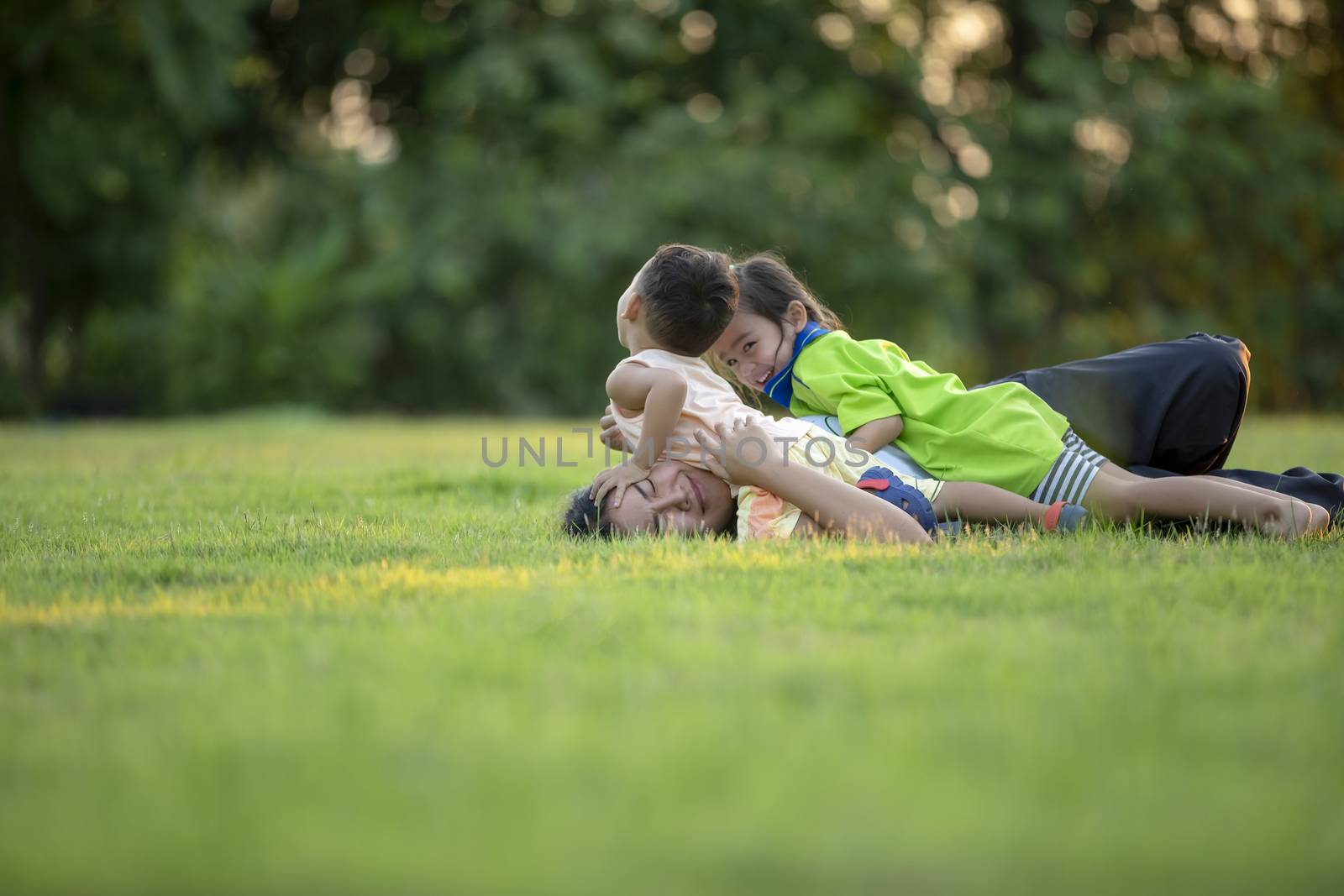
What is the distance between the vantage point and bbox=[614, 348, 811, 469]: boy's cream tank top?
13.5ft

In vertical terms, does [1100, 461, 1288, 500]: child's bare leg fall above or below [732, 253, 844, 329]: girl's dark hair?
below

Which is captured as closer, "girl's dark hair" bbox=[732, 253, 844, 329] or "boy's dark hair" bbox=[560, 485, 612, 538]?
"boy's dark hair" bbox=[560, 485, 612, 538]

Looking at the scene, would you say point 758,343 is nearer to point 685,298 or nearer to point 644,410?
point 685,298

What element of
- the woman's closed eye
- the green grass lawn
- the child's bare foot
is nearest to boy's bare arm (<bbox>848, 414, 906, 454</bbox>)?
the woman's closed eye

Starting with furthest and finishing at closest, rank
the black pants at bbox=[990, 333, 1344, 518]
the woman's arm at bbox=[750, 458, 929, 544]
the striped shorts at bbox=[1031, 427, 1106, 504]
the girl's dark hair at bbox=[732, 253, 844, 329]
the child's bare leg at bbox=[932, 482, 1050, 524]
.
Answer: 1. the girl's dark hair at bbox=[732, 253, 844, 329]
2. the black pants at bbox=[990, 333, 1344, 518]
3. the striped shorts at bbox=[1031, 427, 1106, 504]
4. the child's bare leg at bbox=[932, 482, 1050, 524]
5. the woman's arm at bbox=[750, 458, 929, 544]

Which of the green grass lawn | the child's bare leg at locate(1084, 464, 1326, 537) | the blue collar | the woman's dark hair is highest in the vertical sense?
the blue collar

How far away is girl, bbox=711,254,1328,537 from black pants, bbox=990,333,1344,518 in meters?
0.31

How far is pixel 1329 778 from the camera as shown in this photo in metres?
1.72

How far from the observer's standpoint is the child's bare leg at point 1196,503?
3.85 metres

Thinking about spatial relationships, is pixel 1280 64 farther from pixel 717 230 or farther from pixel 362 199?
pixel 362 199

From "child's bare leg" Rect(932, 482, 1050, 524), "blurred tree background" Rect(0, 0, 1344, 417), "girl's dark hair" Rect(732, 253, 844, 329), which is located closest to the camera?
"child's bare leg" Rect(932, 482, 1050, 524)

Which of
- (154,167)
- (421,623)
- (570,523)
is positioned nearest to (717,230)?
(154,167)

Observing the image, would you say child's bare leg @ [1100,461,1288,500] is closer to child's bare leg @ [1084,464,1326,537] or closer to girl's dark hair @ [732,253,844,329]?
child's bare leg @ [1084,464,1326,537]

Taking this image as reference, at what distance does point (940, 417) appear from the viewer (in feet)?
14.6
